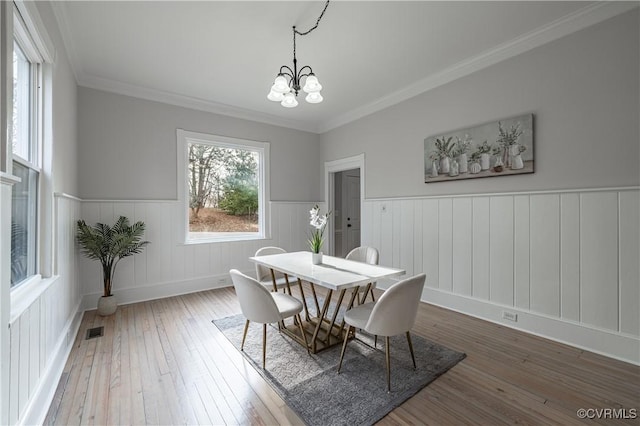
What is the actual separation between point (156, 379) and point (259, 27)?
116 inches

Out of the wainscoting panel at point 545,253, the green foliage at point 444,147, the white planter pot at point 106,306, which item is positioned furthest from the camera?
the green foliage at point 444,147

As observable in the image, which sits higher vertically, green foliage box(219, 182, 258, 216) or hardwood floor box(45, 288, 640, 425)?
green foliage box(219, 182, 258, 216)

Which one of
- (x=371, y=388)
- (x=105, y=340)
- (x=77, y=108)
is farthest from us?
(x=77, y=108)

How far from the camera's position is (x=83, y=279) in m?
3.30

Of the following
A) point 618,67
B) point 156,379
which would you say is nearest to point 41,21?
point 156,379

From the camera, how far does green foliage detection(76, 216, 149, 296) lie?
298cm

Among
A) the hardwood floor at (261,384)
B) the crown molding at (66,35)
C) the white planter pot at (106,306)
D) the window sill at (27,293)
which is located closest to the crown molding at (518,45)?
the hardwood floor at (261,384)

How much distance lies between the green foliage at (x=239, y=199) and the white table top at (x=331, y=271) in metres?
1.90

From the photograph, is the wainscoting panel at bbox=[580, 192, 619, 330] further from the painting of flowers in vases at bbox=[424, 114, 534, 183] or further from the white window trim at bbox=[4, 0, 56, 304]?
the white window trim at bbox=[4, 0, 56, 304]

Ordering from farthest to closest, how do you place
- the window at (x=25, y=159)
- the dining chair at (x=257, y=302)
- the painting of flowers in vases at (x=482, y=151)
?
the painting of flowers in vases at (x=482, y=151)
the dining chair at (x=257, y=302)
the window at (x=25, y=159)

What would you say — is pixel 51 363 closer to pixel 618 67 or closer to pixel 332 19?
pixel 332 19

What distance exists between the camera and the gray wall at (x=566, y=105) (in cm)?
220

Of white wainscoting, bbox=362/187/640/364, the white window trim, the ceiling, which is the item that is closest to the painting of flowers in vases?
white wainscoting, bbox=362/187/640/364

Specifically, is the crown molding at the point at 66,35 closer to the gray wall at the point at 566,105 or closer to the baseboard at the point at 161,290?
the baseboard at the point at 161,290
